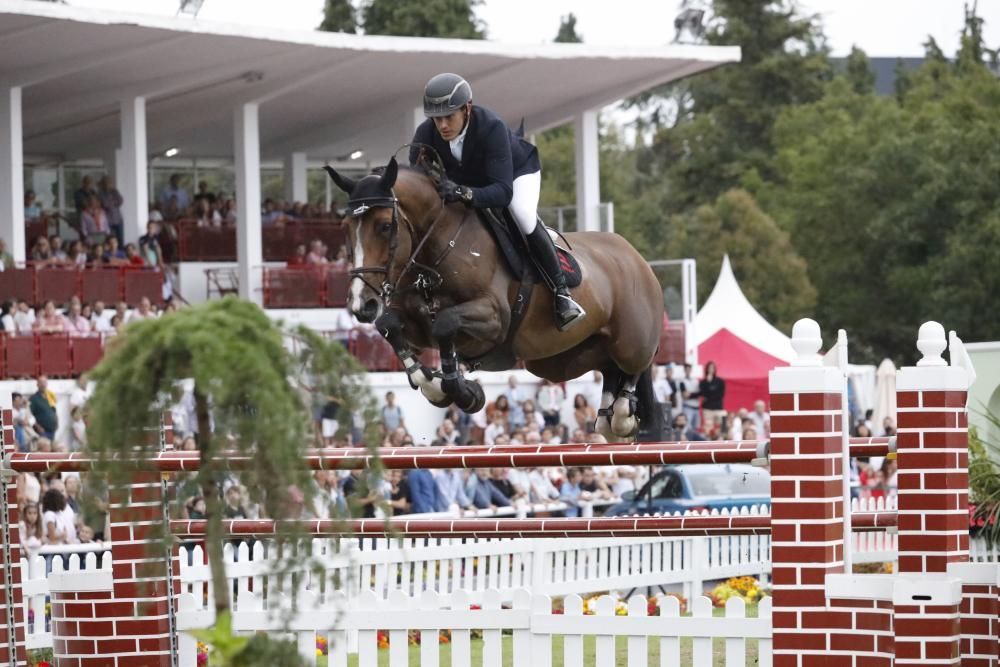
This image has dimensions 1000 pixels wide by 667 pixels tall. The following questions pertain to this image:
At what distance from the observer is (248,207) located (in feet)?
78.0

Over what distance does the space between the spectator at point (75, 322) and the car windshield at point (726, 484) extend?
7052 mm

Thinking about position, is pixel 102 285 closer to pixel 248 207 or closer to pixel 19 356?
pixel 19 356

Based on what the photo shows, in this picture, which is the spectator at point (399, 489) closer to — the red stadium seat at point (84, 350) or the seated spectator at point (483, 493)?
the seated spectator at point (483, 493)

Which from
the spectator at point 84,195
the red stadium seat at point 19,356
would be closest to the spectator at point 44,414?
the red stadium seat at point 19,356

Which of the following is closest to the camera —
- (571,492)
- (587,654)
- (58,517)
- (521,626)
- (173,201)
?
(521,626)

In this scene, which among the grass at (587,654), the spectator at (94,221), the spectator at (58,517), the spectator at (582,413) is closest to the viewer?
the grass at (587,654)

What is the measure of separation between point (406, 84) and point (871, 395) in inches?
347

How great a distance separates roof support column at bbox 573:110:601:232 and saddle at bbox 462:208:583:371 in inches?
760

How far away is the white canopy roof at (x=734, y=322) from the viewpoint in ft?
86.2

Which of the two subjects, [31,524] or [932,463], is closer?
[932,463]

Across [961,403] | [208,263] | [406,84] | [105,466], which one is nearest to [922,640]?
[961,403]

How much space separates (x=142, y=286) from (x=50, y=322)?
2526 mm

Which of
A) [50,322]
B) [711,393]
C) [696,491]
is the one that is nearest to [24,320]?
[50,322]

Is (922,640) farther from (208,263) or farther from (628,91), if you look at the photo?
(628,91)
